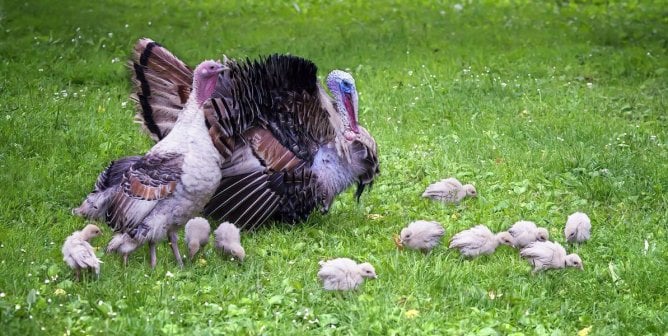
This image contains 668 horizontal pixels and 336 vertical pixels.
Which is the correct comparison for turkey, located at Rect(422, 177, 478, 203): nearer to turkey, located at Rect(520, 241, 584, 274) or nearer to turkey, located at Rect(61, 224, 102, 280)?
turkey, located at Rect(520, 241, 584, 274)

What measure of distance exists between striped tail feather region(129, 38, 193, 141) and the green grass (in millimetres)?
828

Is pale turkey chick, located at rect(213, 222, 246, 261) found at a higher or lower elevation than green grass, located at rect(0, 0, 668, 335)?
higher

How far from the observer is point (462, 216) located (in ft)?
25.5

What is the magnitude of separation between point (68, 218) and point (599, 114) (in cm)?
573

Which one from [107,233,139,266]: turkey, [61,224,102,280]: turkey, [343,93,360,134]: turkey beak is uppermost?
[343,93,360,134]: turkey beak

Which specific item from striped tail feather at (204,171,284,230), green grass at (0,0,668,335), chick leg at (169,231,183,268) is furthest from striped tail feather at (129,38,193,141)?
chick leg at (169,231,183,268)

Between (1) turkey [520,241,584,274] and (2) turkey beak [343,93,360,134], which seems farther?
(2) turkey beak [343,93,360,134]

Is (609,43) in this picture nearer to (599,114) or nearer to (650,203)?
(599,114)

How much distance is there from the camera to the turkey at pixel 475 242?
22.2ft

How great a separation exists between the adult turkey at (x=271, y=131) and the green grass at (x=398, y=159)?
28 cm

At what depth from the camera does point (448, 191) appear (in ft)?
26.1

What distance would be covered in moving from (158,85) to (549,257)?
3.14 m

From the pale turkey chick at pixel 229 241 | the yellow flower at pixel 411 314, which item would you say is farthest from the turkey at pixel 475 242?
the pale turkey chick at pixel 229 241

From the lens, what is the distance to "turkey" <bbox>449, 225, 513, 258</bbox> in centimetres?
677
